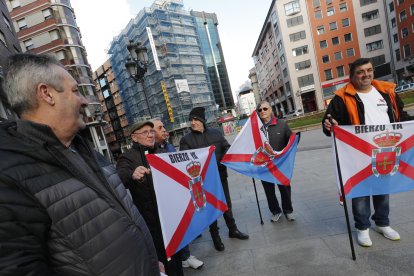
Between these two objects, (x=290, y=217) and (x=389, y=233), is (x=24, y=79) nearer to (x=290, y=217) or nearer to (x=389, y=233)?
(x=389, y=233)

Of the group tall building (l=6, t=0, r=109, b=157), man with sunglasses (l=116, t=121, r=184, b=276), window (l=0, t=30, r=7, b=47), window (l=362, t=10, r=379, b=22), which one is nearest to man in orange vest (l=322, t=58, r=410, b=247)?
man with sunglasses (l=116, t=121, r=184, b=276)

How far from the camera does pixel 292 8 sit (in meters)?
49.5

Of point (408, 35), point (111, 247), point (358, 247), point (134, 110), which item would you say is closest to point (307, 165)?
point (358, 247)

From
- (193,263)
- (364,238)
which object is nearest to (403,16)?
(364,238)

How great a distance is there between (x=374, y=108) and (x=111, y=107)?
260ft

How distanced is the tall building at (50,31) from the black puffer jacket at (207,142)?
111ft

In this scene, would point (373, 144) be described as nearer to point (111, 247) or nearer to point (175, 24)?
point (111, 247)

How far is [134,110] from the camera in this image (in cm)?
6450

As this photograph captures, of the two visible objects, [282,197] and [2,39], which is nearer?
[282,197]

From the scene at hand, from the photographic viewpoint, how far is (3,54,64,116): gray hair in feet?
3.87

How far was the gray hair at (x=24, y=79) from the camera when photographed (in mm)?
1180

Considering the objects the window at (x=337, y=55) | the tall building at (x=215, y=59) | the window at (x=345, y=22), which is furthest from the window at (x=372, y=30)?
the tall building at (x=215, y=59)

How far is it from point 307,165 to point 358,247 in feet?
17.3

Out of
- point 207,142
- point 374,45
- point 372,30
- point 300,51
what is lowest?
point 207,142
